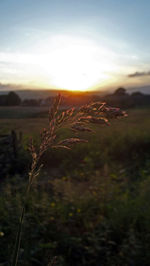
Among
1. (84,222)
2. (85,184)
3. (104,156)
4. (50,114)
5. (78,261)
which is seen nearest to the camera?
(50,114)

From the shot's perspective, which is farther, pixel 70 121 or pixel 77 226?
pixel 77 226

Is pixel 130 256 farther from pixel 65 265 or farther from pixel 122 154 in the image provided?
pixel 122 154

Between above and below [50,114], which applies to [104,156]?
below

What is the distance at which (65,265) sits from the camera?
8.24 feet

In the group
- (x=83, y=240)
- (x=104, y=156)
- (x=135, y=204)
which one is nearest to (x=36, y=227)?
(x=83, y=240)

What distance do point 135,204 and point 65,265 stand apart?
138 cm

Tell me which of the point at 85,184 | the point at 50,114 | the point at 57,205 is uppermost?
the point at 50,114

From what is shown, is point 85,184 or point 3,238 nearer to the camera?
point 3,238

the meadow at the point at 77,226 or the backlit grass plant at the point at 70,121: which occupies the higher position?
the backlit grass plant at the point at 70,121

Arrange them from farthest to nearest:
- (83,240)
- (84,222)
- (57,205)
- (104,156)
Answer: (104,156)
(57,205)
(84,222)
(83,240)

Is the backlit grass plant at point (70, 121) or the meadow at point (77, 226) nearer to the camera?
the backlit grass plant at point (70, 121)

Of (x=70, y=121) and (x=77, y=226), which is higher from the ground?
(x=70, y=121)

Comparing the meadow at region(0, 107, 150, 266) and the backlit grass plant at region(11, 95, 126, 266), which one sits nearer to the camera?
A: the backlit grass plant at region(11, 95, 126, 266)

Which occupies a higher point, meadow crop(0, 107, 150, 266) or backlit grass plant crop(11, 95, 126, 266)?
backlit grass plant crop(11, 95, 126, 266)
